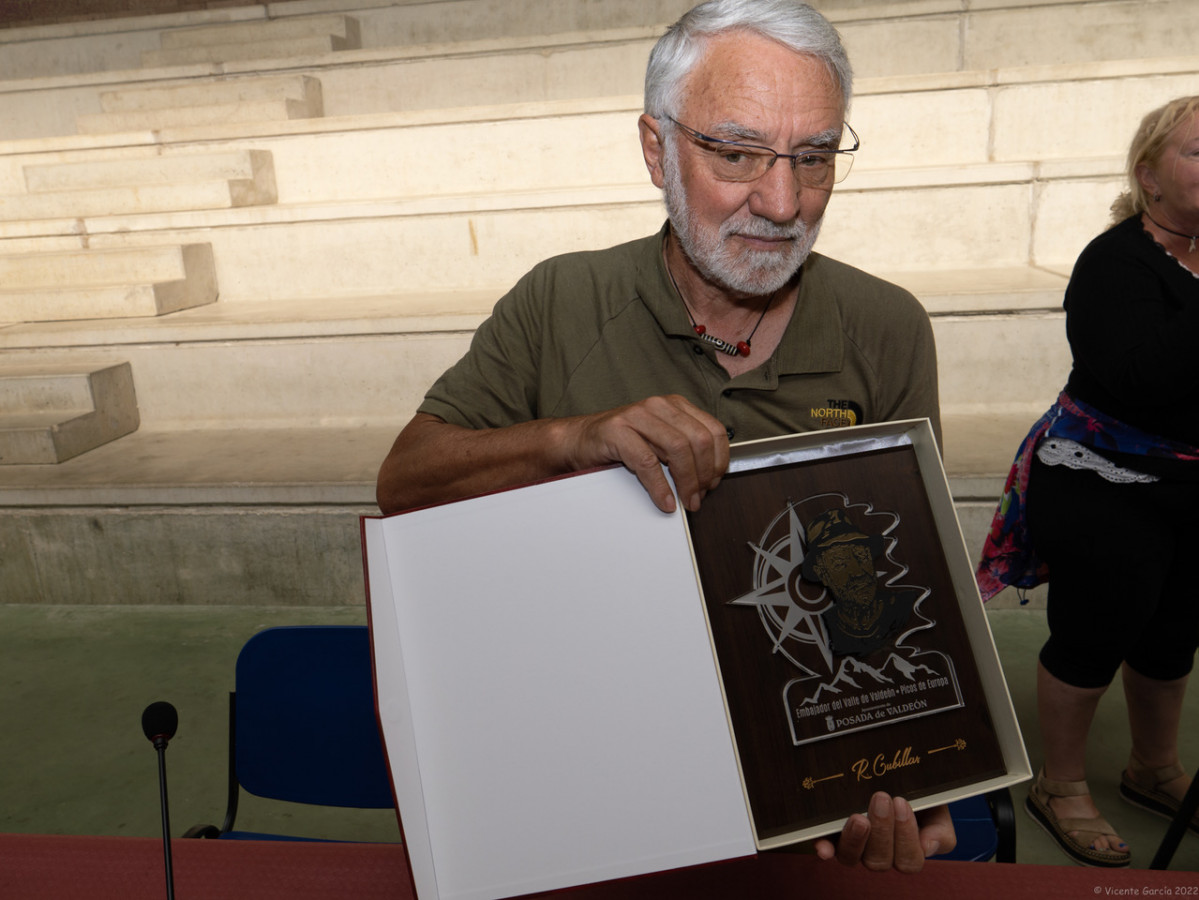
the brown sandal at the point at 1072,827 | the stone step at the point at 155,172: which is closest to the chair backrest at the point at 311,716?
the brown sandal at the point at 1072,827

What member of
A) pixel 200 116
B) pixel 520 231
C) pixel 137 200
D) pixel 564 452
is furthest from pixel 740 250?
pixel 200 116

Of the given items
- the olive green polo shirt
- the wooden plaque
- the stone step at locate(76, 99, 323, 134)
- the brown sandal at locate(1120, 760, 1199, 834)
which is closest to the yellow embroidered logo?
Result: the olive green polo shirt

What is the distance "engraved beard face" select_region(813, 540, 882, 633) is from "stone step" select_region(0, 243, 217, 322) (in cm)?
392

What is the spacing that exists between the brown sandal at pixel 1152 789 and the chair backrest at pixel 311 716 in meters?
1.68

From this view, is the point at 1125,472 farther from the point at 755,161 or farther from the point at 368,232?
the point at 368,232

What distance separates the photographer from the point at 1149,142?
5.57 feet

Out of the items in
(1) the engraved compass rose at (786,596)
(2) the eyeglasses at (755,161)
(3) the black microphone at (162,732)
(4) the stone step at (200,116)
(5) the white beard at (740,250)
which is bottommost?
(3) the black microphone at (162,732)

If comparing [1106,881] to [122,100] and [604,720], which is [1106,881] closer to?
[604,720]

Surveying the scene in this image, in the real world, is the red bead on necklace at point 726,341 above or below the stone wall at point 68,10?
below

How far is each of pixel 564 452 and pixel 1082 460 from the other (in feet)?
4.09

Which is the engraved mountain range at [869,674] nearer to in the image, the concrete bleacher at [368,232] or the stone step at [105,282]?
the concrete bleacher at [368,232]

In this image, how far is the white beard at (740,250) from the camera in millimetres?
1112

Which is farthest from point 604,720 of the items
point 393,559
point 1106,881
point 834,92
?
point 834,92

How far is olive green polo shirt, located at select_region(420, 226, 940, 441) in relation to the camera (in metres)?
1.20
